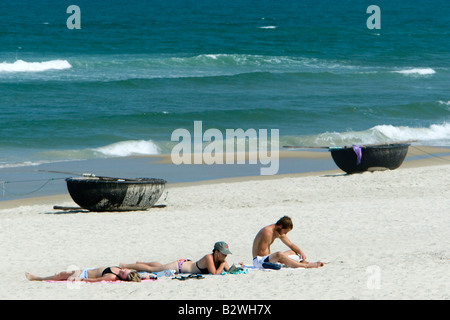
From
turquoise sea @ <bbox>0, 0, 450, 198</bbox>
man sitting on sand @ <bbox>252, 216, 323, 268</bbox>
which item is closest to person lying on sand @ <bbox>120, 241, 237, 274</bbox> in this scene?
man sitting on sand @ <bbox>252, 216, 323, 268</bbox>

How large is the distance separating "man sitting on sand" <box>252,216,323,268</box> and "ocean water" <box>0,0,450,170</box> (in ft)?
39.7

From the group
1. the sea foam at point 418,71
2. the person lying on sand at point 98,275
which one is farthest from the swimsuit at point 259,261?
the sea foam at point 418,71

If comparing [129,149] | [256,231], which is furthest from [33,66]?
[256,231]

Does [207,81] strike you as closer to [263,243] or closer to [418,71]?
[418,71]

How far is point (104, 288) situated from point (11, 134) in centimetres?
1789

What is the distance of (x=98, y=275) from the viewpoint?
415 inches

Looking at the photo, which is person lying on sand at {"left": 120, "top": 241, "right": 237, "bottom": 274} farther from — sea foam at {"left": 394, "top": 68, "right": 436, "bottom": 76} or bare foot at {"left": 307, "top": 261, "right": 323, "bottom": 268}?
sea foam at {"left": 394, "top": 68, "right": 436, "bottom": 76}

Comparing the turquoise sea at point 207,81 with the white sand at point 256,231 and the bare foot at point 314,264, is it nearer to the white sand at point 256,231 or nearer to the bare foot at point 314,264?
the white sand at point 256,231

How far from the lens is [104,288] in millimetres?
10078

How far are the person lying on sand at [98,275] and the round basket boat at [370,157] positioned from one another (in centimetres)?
1072

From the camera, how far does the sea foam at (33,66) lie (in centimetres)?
4275

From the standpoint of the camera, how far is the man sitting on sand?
11.1 meters
